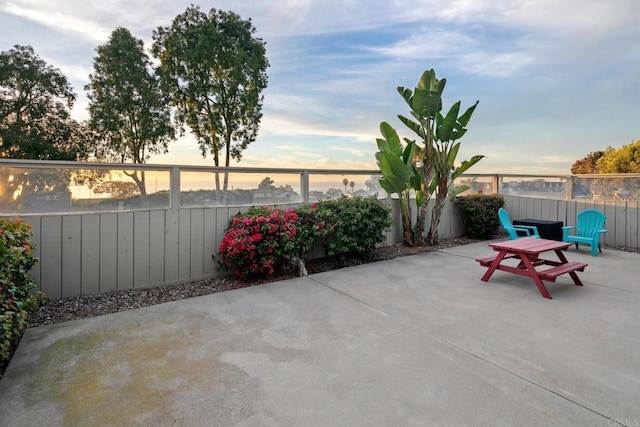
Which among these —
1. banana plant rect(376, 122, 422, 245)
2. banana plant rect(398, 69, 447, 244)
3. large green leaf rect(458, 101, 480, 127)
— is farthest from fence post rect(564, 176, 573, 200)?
banana plant rect(376, 122, 422, 245)

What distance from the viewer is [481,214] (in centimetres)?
734

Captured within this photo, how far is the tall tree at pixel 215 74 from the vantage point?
671 inches

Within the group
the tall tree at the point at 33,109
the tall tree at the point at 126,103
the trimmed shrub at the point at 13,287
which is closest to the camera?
the trimmed shrub at the point at 13,287

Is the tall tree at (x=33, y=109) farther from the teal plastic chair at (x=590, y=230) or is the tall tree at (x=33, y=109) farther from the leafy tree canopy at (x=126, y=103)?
the teal plastic chair at (x=590, y=230)

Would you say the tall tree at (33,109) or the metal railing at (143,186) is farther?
the tall tree at (33,109)

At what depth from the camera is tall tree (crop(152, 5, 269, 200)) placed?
17.0 meters

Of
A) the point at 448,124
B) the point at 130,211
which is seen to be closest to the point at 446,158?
the point at 448,124

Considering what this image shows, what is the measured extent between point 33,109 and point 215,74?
364 inches

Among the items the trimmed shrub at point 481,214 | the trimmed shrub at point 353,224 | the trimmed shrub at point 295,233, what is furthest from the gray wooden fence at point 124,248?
the trimmed shrub at point 481,214

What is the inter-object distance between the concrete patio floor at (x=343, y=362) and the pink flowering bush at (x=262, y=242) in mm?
533

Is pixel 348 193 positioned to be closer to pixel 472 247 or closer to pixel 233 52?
pixel 472 247

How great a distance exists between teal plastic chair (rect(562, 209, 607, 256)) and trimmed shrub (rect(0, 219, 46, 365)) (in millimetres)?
7859

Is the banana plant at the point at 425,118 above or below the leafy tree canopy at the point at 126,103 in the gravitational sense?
below

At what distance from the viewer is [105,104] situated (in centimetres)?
1667
